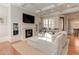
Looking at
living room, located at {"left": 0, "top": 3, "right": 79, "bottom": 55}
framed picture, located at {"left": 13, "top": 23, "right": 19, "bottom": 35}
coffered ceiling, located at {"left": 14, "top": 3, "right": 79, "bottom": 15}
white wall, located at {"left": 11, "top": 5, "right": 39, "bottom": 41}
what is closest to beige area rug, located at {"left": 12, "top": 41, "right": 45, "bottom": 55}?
living room, located at {"left": 0, "top": 3, "right": 79, "bottom": 55}

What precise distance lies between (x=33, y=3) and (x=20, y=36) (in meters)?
0.83

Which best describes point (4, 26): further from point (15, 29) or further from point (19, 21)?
point (19, 21)

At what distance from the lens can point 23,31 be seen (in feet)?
7.74

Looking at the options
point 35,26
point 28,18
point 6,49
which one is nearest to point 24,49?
point 6,49

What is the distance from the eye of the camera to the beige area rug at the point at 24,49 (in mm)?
2239

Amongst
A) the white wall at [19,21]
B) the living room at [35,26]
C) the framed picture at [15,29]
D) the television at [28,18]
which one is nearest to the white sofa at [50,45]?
the living room at [35,26]

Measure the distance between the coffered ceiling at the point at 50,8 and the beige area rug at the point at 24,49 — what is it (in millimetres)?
821

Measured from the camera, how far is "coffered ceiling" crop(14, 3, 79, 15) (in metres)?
2.17

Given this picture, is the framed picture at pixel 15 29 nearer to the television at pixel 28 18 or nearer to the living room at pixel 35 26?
the living room at pixel 35 26

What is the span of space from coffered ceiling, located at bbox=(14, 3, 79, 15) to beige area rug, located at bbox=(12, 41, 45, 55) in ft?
2.69

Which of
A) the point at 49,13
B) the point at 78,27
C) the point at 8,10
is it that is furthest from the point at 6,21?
the point at 78,27

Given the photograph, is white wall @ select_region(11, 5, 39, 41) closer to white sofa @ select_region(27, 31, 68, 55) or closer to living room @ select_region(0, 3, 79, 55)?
living room @ select_region(0, 3, 79, 55)

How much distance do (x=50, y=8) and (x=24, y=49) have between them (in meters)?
1.14

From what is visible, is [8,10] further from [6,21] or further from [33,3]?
[33,3]
